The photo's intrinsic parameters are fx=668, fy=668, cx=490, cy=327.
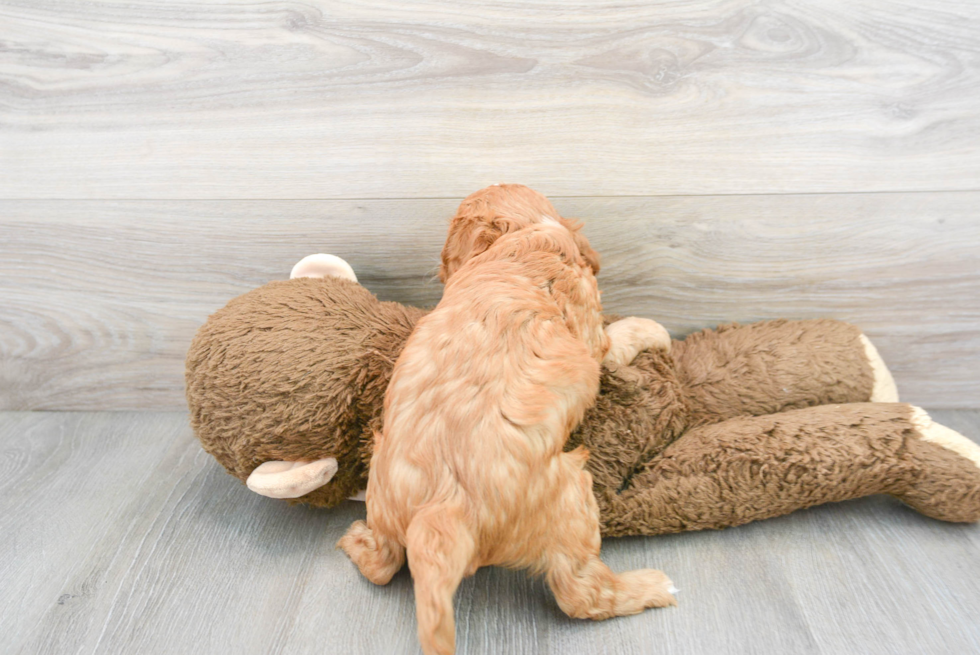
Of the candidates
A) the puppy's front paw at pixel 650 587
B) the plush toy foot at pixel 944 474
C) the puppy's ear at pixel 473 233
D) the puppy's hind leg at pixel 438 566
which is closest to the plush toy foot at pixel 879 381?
the plush toy foot at pixel 944 474

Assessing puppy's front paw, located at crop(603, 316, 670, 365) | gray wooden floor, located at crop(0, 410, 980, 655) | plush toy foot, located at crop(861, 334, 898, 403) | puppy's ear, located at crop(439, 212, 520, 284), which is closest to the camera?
gray wooden floor, located at crop(0, 410, 980, 655)

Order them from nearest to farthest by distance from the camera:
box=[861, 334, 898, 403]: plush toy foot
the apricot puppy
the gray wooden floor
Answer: the apricot puppy
the gray wooden floor
box=[861, 334, 898, 403]: plush toy foot

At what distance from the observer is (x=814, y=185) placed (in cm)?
159

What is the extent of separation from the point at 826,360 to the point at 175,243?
1.61 meters

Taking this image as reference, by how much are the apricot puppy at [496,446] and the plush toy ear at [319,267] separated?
0.39 m

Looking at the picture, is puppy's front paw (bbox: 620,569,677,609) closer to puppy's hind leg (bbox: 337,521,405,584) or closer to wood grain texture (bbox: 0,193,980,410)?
puppy's hind leg (bbox: 337,521,405,584)

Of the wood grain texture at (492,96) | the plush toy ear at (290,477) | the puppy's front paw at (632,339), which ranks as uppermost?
the wood grain texture at (492,96)

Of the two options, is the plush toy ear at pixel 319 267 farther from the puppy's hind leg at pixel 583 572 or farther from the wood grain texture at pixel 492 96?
the puppy's hind leg at pixel 583 572

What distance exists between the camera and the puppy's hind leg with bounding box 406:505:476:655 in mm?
965

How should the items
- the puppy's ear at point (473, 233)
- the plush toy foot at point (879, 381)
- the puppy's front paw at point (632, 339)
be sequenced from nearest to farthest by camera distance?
the puppy's ear at point (473, 233) < the puppy's front paw at point (632, 339) < the plush toy foot at point (879, 381)

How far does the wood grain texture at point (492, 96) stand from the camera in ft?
4.84

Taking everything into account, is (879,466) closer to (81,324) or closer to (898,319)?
(898,319)

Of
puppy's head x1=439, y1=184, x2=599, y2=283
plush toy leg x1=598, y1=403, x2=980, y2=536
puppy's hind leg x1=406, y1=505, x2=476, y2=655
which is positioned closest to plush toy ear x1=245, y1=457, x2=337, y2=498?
puppy's hind leg x1=406, y1=505, x2=476, y2=655

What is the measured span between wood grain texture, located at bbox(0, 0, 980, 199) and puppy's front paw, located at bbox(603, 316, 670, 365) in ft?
1.07
